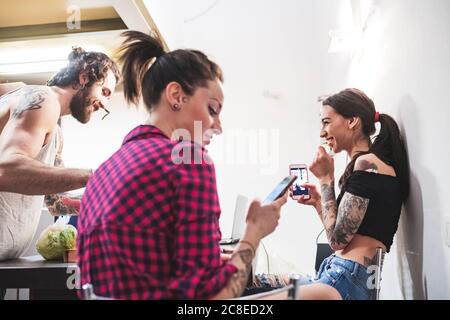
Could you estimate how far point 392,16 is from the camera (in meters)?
1.53

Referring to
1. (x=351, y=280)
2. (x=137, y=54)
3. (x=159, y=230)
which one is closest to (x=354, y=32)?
(x=351, y=280)

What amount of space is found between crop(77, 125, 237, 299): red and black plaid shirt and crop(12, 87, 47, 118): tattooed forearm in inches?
35.4

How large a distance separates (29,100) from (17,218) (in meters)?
0.45

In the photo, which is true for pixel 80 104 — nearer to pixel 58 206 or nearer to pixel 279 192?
pixel 58 206

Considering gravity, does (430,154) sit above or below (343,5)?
below

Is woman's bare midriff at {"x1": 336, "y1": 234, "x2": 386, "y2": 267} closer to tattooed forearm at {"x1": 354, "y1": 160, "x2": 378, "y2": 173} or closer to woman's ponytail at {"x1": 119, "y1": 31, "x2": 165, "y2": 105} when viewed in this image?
tattooed forearm at {"x1": 354, "y1": 160, "x2": 378, "y2": 173}

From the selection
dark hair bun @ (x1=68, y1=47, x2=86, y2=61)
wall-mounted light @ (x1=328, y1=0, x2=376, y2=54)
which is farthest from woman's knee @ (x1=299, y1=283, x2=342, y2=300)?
wall-mounted light @ (x1=328, y1=0, x2=376, y2=54)

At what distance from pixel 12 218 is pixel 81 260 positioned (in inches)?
32.5

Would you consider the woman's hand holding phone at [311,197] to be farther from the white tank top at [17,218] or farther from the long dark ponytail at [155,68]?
A: the white tank top at [17,218]

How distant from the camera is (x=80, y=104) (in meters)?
1.58

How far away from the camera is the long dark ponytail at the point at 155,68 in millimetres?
778
